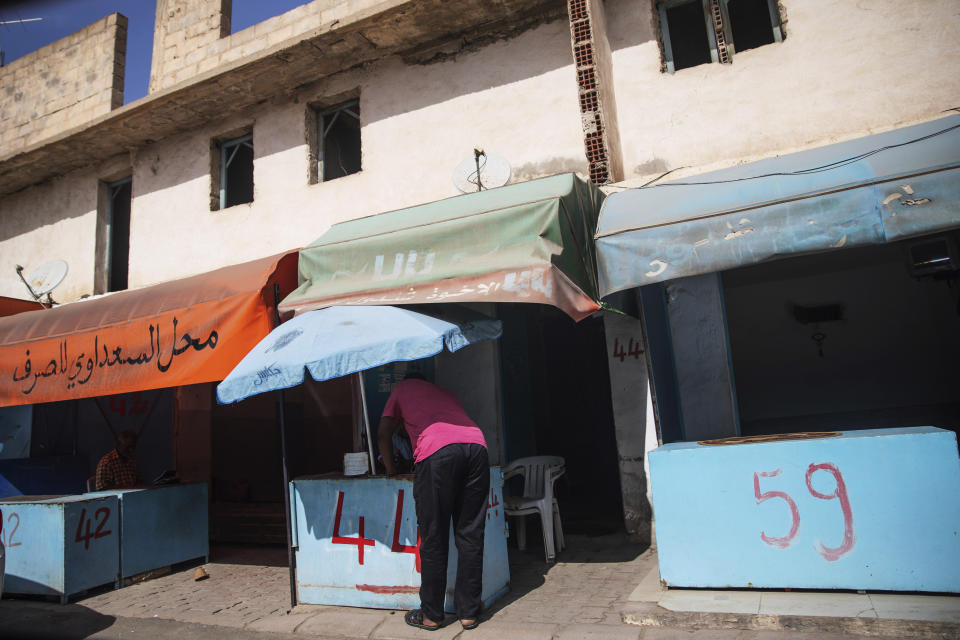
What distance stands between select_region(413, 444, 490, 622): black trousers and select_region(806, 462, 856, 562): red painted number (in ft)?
7.04

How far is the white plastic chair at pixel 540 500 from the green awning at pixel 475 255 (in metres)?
2.07

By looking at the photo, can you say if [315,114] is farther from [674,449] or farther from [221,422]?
[674,449]

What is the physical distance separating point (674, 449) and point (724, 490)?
1.37ft

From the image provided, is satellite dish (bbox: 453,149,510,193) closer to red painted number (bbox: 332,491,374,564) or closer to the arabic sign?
the arabic sign

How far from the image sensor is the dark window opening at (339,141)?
337 inches

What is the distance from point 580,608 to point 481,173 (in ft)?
14.5

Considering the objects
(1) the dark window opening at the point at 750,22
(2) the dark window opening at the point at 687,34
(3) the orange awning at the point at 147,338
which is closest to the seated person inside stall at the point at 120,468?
(3) the orange awning at the point at 147,338

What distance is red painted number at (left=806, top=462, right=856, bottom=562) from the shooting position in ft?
12.5

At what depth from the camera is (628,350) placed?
6.18m

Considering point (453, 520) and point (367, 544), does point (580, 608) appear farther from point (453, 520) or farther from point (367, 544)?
point (367, 544)

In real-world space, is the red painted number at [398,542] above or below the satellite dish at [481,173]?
below

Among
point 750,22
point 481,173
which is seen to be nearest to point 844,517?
point 481,173

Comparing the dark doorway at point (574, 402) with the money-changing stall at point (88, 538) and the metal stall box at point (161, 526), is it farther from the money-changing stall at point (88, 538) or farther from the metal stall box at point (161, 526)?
the money-changing stall at point (88, 538)

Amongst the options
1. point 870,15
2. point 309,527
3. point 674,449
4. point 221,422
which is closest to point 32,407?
point 221,422
